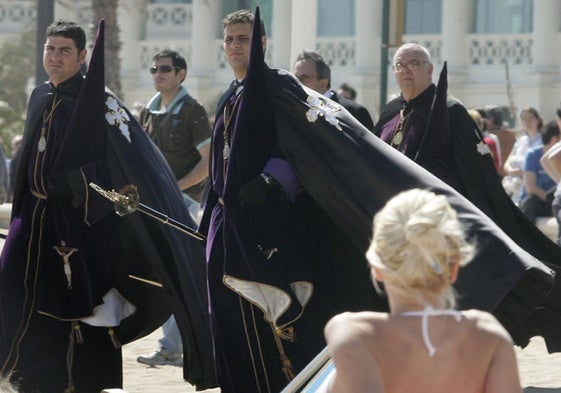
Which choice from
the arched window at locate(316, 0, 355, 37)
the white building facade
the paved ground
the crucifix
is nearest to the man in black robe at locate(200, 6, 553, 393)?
the crucifix

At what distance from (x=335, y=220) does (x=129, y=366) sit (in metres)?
3.23

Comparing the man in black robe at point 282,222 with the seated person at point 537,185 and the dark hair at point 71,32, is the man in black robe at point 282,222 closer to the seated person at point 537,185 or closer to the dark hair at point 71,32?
the dark hair at point 71,32

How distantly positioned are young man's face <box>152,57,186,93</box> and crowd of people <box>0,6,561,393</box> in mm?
1551

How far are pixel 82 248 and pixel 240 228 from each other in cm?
121

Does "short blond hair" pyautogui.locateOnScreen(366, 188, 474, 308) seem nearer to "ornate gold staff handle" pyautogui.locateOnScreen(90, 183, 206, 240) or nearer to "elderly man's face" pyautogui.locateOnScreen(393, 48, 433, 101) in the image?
"ornate gold staff handle" pyautogui.locateOnScreen(90, 183, 206, 240)

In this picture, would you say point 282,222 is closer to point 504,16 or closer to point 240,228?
point 240,228

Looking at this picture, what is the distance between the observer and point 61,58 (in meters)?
7.90

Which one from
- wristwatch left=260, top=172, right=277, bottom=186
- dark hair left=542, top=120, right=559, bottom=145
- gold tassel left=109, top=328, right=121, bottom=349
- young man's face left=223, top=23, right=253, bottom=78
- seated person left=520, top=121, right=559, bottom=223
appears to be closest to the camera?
wristwatch left=260, top=172, right=277, bottom=186

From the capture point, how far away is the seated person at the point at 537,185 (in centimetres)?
1384

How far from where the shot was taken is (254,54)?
677 cm

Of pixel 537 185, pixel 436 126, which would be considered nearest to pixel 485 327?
pixel 436 126

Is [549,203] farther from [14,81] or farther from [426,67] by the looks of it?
[14,81]

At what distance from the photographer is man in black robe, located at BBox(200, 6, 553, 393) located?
6539 millimetres

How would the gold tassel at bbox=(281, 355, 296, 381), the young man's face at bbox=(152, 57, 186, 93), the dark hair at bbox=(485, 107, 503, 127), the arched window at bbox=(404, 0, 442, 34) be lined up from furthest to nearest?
1. the arched window at bbox=(404, 0, 442, 34)
2. the dark hair at bbox=(485, 107, 503, 127)
3. the young man's face at bbox=(152, 57, 186, 93)
4. the gold tassel at bbox=(281, 355, 296, 381)
